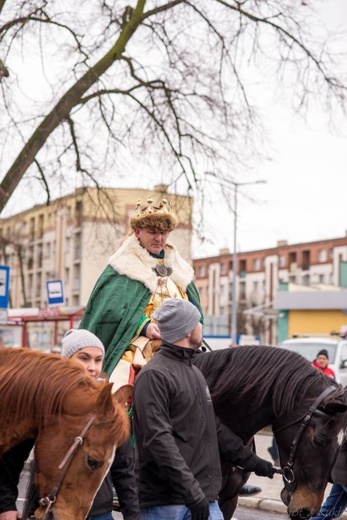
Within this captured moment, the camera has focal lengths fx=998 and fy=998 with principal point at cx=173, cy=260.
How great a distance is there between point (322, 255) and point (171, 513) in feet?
305

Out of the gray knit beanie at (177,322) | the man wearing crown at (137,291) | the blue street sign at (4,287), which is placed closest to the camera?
the gray knit beanie at (177,322)

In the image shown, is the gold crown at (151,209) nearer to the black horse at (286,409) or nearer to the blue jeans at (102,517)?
the black horse at (286,409)

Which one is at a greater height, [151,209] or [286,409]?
[151,209]

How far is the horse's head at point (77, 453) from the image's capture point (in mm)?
4008

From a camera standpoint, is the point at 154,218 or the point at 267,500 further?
the point at 267,500

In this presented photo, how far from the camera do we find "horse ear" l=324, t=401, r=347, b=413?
5.30 m

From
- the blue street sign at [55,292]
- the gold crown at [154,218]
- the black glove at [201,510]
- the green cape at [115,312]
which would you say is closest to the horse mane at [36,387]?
the black glove at [201,510]

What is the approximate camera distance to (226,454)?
18.6 ft

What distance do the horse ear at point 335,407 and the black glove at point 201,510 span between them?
2.95 ft

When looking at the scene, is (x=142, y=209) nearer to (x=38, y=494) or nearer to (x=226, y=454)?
(x=226, y=454)

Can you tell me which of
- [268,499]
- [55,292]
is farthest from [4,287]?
[268,499]

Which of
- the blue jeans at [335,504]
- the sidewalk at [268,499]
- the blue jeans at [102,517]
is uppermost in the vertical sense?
the blue jeans at [102,517]

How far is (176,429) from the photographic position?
5.15 m

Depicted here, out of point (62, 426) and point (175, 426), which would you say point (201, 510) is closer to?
point (175, 426)
